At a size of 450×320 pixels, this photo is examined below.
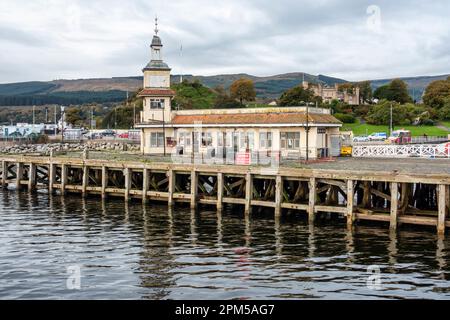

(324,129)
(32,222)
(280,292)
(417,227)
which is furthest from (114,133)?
(280,292)

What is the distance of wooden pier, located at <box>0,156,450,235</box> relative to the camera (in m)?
29.4

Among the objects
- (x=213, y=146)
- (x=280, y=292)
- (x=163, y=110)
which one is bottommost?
(x=280, y=292)

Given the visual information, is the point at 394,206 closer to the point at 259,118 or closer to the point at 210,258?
the point at 210,258

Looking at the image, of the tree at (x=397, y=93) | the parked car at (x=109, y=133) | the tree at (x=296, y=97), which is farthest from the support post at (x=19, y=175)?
the tree at (x=397, y=93)

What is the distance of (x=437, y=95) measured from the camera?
13162 centimetres

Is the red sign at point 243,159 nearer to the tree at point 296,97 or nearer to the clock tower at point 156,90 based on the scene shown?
the clock tower at point 156,90

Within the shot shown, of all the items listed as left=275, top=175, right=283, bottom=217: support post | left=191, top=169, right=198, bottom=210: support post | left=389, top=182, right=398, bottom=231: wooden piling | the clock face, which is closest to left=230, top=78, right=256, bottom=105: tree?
the clock face

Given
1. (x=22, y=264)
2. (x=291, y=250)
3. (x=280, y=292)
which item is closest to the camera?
(x=280, y=292)

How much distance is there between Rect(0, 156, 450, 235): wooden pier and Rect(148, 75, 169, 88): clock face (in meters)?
11.9

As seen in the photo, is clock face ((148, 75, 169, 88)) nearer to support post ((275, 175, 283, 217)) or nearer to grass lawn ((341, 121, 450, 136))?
support post ((275, 175, 283, 217))

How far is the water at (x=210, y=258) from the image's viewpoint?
2012 centimetres
